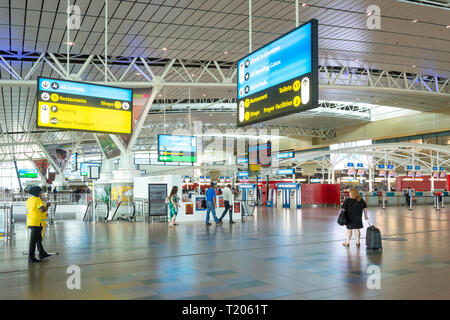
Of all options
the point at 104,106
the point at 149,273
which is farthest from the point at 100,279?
the point at 104,106

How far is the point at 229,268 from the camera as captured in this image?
7.01 meters

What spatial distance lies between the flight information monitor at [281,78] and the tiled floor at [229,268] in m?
2.78

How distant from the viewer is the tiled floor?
544 centimetres

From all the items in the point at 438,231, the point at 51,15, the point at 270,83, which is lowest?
the point at 438,231

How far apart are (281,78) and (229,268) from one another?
3.54 m

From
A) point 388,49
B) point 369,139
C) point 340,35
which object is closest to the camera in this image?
point 340,35

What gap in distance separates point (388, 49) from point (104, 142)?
15754mm

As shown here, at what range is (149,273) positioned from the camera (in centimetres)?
663

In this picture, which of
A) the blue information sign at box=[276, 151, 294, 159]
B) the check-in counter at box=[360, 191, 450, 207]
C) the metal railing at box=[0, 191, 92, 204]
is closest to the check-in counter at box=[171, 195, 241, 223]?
the metal railing at box=[0, 191, 92, 204]

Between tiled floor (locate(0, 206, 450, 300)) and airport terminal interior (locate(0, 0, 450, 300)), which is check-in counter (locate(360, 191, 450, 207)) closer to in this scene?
airport terminal interior (locate(0, 0, 450, 300))

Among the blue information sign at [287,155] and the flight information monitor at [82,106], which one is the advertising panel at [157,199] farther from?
the blue information sign at [287,155]

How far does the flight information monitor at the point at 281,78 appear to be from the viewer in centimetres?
694

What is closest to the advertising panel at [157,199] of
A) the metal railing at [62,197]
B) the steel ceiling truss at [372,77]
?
the metal railing at [62,197]
